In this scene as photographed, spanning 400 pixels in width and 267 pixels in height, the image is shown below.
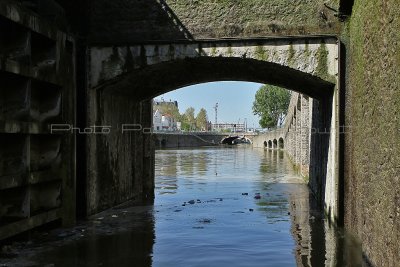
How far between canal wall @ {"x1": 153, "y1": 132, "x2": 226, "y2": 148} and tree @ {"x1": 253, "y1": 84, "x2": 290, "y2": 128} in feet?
35.6

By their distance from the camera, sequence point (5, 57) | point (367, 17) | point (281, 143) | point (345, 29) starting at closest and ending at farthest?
point (367, 17), point (5, 57), point (345, 29), point (281, 143)

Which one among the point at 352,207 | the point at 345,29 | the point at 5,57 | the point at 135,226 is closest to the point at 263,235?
the point at 352,207

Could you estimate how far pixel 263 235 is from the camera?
1188 cm

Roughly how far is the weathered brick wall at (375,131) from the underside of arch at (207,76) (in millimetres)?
2653

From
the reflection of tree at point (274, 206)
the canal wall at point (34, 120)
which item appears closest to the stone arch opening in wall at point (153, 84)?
the canal wall at point (34, 120)

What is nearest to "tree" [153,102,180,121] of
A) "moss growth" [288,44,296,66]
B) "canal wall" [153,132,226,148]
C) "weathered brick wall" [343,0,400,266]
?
"canal wall" [153,132,226,148]

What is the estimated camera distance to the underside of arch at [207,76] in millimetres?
13984

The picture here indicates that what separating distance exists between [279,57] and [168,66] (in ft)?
10.4

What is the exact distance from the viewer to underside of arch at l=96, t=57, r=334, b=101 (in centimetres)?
1398

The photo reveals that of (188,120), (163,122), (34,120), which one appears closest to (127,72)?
(34,120)

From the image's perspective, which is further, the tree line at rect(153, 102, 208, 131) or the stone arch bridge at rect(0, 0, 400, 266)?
the tree line at rect(153, 102, 208, 131)

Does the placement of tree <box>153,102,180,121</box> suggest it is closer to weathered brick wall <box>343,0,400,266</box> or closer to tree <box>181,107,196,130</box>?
tree <box>181,107,196,130</box>

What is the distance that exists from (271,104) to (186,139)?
28453 millimetres

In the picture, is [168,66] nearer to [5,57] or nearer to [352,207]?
[5,57]
